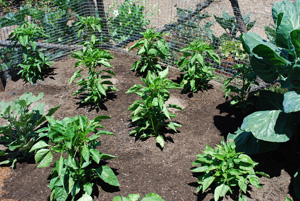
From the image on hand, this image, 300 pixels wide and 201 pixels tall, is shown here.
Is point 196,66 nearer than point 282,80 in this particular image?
No

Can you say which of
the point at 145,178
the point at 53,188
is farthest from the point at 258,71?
the point at 53,188

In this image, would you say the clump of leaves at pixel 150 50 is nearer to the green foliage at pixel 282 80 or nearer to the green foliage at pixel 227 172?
A: the green foliage at pixel 282 80

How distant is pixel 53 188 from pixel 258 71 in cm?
247

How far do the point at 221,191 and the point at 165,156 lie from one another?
33.2 inches

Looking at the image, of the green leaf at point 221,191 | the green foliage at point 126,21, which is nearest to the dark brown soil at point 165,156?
the green leaf at point 221,191

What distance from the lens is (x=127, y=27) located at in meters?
5.87

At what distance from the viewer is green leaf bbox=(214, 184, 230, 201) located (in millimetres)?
2827

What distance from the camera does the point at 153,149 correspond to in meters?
3.61

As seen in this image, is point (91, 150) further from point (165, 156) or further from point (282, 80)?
point (282, 80)

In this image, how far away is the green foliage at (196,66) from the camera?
4344 mm

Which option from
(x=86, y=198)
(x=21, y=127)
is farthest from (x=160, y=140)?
(x=21, y=127)

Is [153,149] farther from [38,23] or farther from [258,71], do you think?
[38,23]

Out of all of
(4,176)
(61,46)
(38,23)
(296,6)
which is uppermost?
(296,6)

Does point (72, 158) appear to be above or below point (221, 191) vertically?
above
